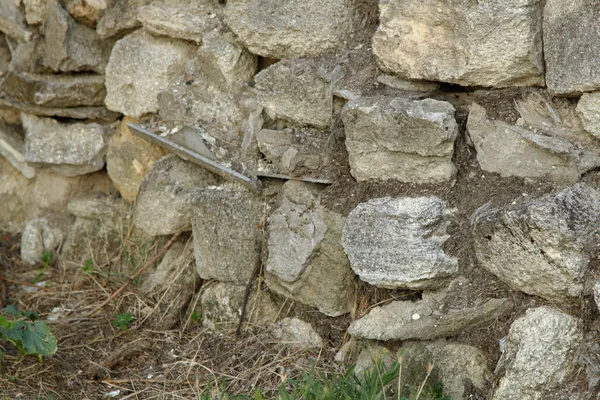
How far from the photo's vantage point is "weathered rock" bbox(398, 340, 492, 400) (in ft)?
7.94

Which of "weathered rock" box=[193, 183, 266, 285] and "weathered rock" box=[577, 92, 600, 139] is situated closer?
"weathered rock" box=[577, 92, 600, 139]

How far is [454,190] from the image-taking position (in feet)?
8.39

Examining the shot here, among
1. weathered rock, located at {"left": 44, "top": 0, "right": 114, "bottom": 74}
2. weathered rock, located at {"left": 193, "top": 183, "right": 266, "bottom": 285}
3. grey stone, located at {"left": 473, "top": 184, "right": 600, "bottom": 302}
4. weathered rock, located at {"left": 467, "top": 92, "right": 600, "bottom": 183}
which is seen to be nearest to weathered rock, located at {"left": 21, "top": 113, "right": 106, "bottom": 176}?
weathered rock, located at {"left": 44, "top": 0, "right": 114, "bottom": 74}

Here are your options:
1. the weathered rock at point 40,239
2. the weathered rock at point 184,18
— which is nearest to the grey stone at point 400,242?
the weathered rock at point 184,18

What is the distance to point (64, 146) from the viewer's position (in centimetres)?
347

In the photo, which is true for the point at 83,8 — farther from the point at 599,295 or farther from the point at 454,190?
the point at 599,295

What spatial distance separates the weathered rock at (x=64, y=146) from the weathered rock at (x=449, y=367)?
1.57 metres

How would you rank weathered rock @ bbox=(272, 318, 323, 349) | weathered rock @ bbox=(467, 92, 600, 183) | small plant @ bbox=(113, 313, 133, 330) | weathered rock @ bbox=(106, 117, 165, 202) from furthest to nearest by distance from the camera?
weathered rock @ bbox=(106, 117, 165, 202) → small plant @ bbox=(113, 313, 133, 330) → weathered rock @ bbox=(272, 318, 323, 349) → weathered rock @ bbox=(467, 92, 600, 183)

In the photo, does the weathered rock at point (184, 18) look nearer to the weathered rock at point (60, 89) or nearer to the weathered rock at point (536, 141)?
the weathered rock at point (60, 89)

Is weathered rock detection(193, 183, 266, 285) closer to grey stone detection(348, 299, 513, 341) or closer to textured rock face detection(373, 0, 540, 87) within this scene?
grey stone detection(348, 299, 513, 341)

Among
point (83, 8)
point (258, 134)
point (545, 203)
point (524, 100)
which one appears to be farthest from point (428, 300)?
point (83, 8)

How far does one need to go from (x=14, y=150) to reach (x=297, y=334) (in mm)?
1540

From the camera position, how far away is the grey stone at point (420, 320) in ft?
7.98

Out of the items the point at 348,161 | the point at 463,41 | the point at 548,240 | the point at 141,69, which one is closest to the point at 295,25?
the point at 348,161
